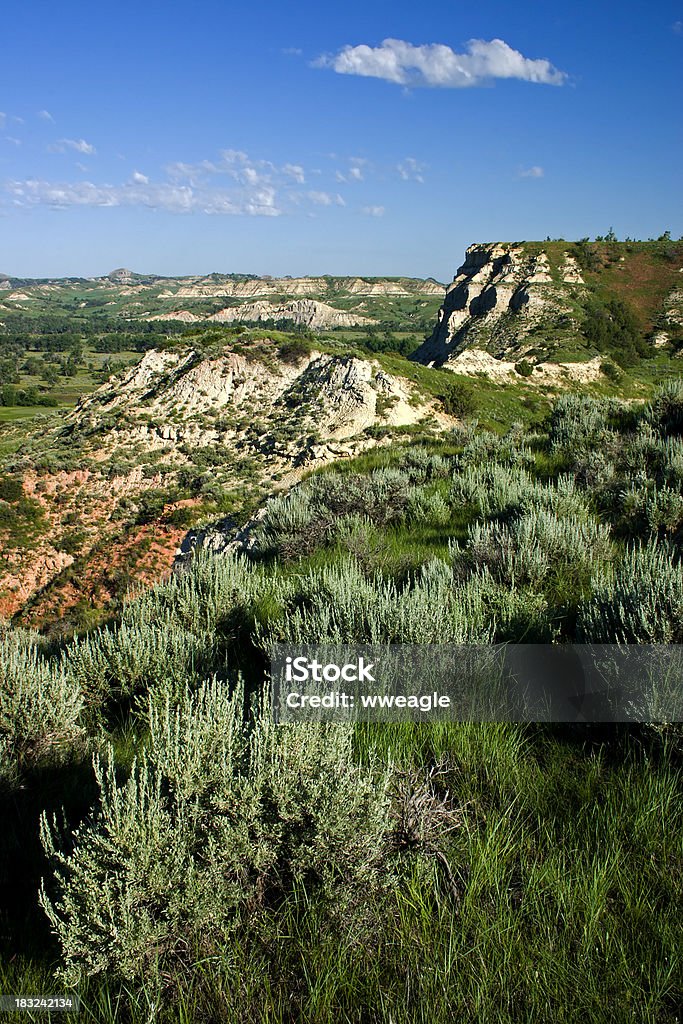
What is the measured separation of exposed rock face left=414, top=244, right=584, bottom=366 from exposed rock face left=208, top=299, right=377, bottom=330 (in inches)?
1907

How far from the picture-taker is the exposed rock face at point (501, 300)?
54.4 meters

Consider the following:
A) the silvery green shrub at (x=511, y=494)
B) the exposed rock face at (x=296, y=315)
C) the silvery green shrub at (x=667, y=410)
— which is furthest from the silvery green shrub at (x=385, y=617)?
the exposed rock face at (x=296, y=315)

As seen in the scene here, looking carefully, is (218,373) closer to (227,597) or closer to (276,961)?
(227,597)

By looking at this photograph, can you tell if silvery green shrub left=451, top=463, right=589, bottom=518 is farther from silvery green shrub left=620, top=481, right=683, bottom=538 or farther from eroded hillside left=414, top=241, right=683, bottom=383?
eroded hillside left=414, top=241, right=683, bottom=383

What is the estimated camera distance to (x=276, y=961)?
6.15 feet

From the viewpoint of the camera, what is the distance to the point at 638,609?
10.5ft

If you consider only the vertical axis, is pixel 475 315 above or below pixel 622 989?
above

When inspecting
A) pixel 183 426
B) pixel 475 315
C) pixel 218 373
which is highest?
pixel 475 315

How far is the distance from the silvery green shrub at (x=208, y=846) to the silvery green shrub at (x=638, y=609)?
5.48ft

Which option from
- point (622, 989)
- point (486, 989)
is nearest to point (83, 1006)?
point (486, 989)

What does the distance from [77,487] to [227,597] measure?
65.0 feet

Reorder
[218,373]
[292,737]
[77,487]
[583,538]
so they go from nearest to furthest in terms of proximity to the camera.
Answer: [292,737] < [583,538] < [77,487] < [218,373]

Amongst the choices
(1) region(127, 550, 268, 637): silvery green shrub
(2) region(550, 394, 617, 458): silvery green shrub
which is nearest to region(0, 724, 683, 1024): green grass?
(1) region(127, 550, 268, 637): silvery green shrub

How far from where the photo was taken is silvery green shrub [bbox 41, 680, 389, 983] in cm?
189
